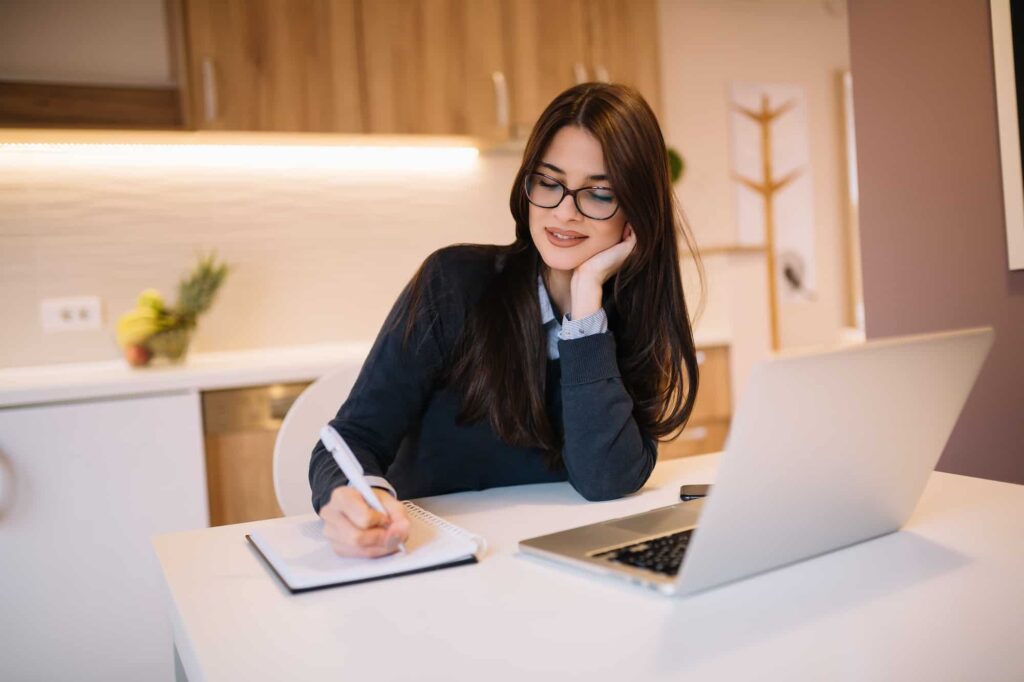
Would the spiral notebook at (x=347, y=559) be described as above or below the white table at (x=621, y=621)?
above

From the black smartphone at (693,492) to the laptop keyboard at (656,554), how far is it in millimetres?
228

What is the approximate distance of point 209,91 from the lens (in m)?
2.50

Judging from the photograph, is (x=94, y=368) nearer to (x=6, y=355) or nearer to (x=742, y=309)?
(x=6, y=355)

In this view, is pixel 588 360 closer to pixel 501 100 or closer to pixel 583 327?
pixel 583 327

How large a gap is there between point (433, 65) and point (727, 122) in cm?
147

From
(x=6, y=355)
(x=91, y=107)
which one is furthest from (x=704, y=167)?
(x=6, y=355)

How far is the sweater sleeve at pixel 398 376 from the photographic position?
50.0 inches

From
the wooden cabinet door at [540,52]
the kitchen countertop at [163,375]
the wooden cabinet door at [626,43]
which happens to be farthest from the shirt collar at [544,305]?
the wooden cabinet door at [626,43]

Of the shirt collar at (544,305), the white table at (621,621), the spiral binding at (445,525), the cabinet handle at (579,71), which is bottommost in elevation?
the white table at (621,621)

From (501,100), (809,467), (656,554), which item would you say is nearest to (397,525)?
(656,554)

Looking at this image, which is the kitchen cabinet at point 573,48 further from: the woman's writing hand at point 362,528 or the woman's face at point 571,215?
the woman's writing hand at point 362,528

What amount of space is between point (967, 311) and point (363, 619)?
1604 millimetres

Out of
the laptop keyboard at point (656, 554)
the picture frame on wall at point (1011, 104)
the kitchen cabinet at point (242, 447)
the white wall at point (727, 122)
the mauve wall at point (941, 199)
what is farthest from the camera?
the white wall at point (727, 122)

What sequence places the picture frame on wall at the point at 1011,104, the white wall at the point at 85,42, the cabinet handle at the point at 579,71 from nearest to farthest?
the picture frame on wall at the point at 1011,104 < the white wall at the point at 85,42 < the cabinet handle at the point at 579,71
